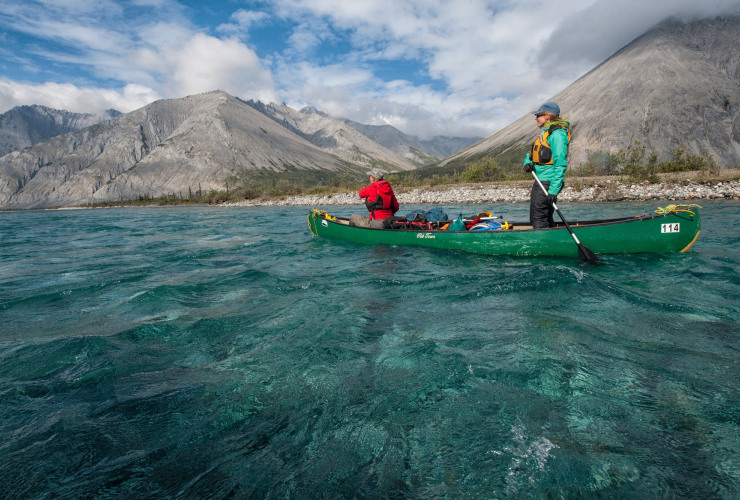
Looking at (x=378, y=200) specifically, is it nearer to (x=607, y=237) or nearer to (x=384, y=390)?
(x=607, y=237)

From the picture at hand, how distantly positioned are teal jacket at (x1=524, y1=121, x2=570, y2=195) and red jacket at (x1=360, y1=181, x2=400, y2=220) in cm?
518

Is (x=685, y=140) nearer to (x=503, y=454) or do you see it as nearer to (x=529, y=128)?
(x=529, y=128)

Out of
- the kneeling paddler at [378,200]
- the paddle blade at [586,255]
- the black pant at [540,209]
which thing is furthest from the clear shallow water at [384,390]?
the kneeling paddler at [378,200]

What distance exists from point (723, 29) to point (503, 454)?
9256 inches

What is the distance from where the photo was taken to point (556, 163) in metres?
9.07

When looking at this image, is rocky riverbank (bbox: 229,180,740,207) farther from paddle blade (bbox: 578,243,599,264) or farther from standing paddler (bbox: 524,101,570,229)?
standing paddler (bbox: 524,101,570,229)

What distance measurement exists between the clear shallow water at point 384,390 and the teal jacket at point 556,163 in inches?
92.3

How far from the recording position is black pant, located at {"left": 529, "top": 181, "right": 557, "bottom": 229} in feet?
32.1

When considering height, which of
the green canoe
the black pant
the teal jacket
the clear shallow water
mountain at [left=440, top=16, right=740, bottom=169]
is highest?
mountain at [left=440, top=16, right=740, bottom=169]

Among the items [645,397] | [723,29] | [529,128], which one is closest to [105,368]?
[645,397]

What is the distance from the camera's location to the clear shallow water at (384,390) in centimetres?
277

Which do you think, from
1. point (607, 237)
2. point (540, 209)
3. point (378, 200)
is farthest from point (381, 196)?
point (607, 237)

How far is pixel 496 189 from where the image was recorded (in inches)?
1751

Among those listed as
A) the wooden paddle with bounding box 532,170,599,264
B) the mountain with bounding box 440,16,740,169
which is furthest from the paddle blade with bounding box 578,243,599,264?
the mountain with bounding box 440,16,740,169
